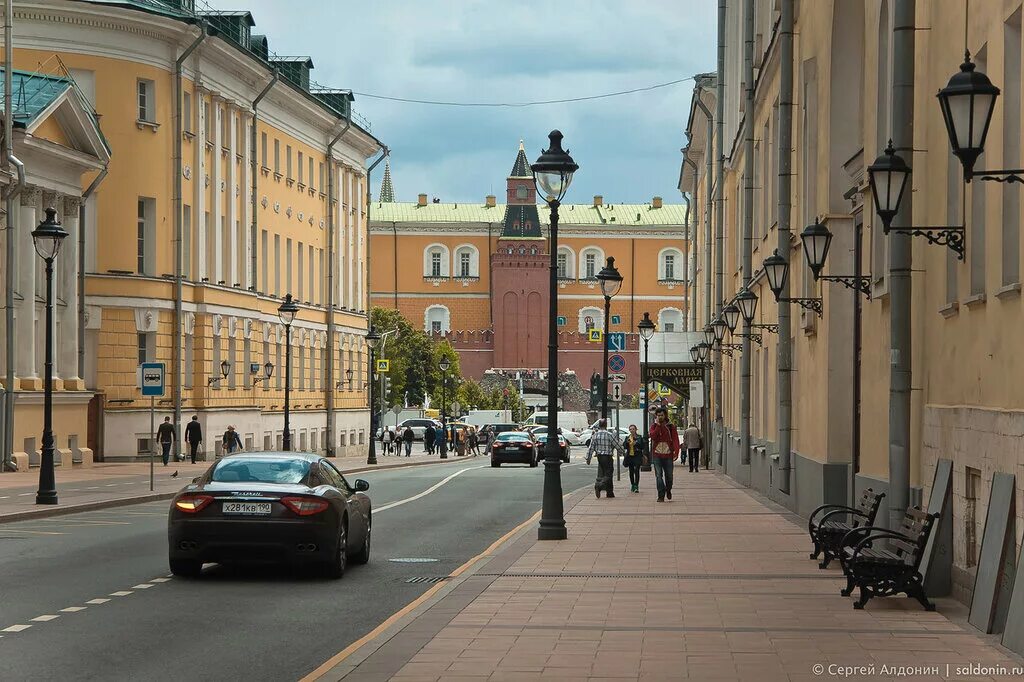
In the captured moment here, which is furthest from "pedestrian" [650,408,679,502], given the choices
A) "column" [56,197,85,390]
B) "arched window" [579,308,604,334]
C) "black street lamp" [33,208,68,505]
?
"arched window" [579,308,604,334]

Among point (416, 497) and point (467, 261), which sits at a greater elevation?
point (467, 261)

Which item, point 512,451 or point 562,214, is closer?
point 512,451

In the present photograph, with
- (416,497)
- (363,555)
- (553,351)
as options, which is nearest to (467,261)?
(416,497)

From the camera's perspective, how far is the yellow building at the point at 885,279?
1269 cm

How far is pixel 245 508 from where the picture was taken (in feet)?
54.5

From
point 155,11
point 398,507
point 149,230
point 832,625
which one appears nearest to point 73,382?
point 149,230

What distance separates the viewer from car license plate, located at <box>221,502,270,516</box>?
54.4 ft

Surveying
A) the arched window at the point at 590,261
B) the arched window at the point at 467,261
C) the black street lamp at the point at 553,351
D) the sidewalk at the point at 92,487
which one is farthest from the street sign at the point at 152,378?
the arched window at the point at 590,261

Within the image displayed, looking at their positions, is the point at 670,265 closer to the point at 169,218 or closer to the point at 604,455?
the point at 169,218

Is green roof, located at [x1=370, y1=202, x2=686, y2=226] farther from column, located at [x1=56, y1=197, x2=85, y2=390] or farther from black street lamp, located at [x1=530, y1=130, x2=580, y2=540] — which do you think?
black street lamp, located at [x1=530, y1=130, x2=580, y2=540]

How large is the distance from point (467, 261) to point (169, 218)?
120 m

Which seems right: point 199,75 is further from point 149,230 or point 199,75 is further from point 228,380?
point 228,380

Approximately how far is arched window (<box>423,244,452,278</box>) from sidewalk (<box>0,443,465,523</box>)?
120 metres

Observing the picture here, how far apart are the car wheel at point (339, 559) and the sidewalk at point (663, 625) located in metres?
1.46
